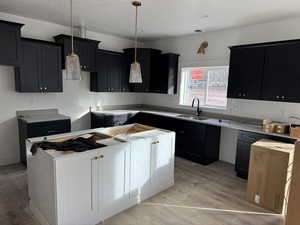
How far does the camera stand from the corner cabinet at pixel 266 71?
A: 308 cm

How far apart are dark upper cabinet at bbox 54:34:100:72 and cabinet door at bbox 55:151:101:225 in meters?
2.66

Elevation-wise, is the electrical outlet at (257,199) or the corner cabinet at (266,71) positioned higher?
the corner cabinet at (266,71)

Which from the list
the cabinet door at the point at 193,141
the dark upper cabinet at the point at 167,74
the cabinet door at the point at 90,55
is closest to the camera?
the cabinet door at the point at 193,141

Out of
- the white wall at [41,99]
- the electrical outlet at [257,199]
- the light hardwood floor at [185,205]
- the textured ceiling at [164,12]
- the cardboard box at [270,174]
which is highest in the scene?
the textured ceiling at [164,12]

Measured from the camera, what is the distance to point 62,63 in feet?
13.2

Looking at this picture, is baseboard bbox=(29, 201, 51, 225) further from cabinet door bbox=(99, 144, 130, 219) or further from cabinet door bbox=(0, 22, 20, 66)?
cabinet door bbox=(0, 22, 20, 66)

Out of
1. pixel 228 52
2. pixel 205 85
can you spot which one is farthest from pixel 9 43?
pixel 228 52

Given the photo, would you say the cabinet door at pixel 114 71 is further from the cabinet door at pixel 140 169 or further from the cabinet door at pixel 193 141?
the cabinet door at pixel 140 169

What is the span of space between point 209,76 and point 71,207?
3.73 metres

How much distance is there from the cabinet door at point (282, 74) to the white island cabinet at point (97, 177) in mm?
1853

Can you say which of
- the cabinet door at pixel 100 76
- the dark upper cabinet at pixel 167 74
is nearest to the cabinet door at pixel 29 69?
the cabinet door at pixel 100 76

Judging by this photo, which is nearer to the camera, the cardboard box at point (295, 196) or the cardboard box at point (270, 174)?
the cardboard box at point (295, 196)

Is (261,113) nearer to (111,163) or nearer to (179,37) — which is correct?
(179,37)

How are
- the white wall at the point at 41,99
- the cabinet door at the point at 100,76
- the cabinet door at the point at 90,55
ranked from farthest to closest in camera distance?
1. the cabinet door at the point at 100,76
2. the cabinet door at the point at 90,55
3. the white wall at the point at 41,99
